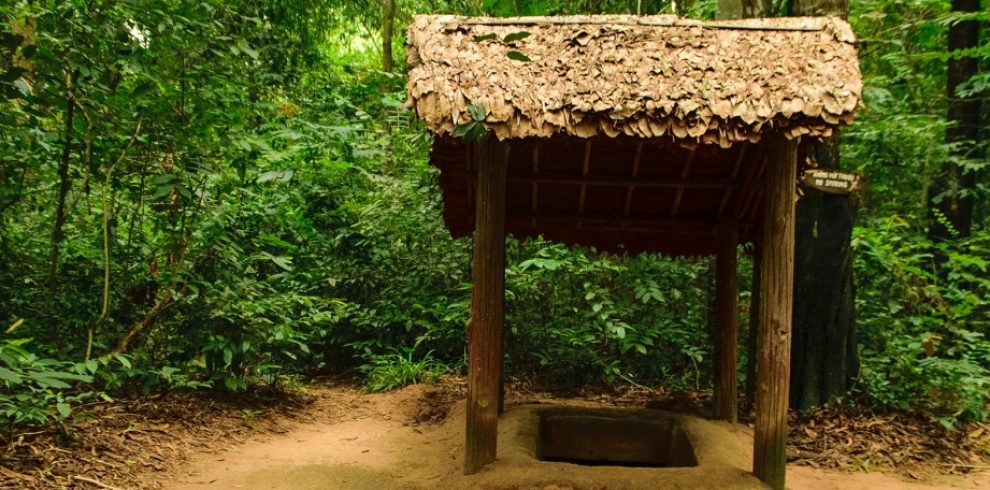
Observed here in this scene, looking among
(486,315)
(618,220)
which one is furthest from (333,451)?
(618,220)

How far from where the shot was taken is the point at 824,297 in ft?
→ 21.1

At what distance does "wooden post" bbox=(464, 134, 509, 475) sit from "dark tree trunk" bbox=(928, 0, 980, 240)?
7.71 metres

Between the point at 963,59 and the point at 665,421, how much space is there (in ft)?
24.4

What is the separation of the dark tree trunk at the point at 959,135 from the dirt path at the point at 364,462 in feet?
18.1

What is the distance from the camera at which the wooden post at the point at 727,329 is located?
620cm

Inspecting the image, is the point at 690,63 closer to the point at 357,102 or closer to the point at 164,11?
the point at 164,11

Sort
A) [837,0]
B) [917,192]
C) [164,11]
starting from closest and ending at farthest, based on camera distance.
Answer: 1. [164,11]
2. [837,0]
3. [917,192]

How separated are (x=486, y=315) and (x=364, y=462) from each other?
1998mm

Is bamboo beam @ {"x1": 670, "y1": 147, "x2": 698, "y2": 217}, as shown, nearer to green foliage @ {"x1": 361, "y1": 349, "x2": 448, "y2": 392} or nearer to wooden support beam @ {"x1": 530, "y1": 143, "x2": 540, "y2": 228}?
wooden support beam @ {"x1": 530, "y1": 143, "x2": 540, "y2": 228}

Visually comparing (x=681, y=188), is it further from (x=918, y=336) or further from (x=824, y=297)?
(x=918, y=336)

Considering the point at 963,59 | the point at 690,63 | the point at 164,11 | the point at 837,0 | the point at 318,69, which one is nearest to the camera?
the point at 690,63

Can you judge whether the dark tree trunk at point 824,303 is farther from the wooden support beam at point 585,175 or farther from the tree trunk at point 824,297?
the wooden support beam at point 585,175

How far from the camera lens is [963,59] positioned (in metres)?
9.23

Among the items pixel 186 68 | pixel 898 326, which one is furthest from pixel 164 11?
pixel 898 326
